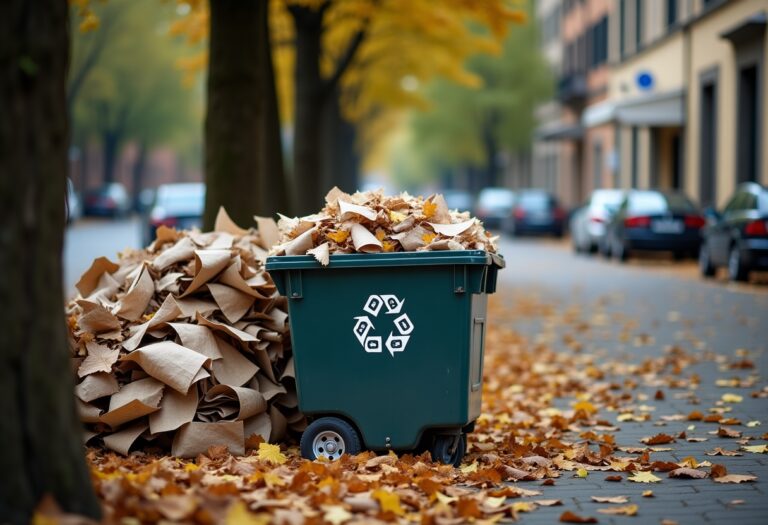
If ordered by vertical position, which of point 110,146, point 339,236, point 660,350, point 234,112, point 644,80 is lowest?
point 660,350

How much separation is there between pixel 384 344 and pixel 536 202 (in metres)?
36.0

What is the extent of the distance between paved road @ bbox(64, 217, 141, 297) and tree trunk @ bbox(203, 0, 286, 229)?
22.4 feet

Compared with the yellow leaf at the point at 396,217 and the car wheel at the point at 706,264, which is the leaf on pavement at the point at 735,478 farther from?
the car wheel at the point at 706,264

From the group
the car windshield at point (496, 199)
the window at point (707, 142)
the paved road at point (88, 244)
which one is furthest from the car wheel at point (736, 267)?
the car windshield at point (496, 199)

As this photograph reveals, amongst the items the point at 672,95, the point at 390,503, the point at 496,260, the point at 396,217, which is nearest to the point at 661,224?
the point at 672,95

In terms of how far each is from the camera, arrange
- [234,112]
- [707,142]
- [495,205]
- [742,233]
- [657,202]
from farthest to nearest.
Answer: [495,205] → [707,142] → [657,202] → [742,233] → [234,112]

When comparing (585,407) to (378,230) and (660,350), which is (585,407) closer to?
(378,230)

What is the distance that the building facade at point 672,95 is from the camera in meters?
27.4

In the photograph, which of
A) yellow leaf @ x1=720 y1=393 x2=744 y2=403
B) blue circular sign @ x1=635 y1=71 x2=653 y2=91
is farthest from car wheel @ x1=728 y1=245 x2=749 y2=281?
blue circular sign @ x1=635 y1=71 x2=653 y2=91

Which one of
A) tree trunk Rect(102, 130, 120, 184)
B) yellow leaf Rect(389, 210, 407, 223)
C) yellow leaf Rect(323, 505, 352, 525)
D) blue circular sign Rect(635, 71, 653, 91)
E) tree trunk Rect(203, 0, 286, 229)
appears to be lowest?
yellow leaf Rect(323, 505, 352, 525)

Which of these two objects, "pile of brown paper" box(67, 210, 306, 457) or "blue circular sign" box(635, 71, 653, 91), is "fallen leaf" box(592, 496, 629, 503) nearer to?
"pile of brown paper" box(67, 210, 306, 457)

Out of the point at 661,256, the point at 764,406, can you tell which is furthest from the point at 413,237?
the point at 661,256

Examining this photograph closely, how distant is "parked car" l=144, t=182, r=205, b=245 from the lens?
20.4 m

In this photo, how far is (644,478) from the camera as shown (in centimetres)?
573
